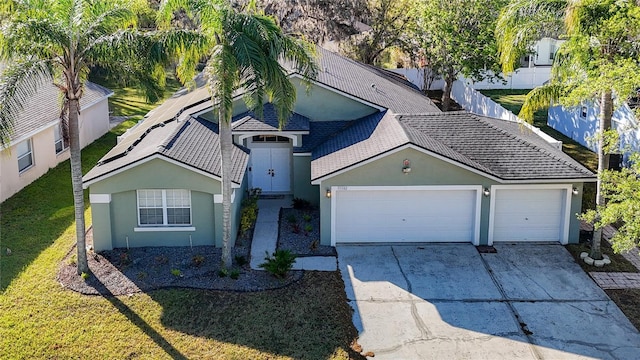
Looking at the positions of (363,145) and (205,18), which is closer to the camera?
(205,18)

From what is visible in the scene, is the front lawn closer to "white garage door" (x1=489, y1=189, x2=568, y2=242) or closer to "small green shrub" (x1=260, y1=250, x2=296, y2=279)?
"small green shrub" (x1=260, y1=250, x2=296, y2=279)

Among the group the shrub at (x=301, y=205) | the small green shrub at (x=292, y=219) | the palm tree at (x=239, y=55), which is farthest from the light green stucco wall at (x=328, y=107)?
the palm tree at (x=239, y=55)

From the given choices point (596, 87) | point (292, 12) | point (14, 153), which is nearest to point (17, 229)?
point (14, 153)

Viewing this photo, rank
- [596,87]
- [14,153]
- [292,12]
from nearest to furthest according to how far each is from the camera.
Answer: [596,87] < [14,153] < [292,12]

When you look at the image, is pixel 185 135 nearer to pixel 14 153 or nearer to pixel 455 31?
pixel 14 153

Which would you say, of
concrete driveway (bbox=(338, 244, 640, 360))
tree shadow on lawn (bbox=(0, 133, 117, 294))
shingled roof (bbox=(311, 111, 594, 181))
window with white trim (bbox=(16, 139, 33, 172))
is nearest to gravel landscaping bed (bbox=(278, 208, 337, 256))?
concrete driveway (bbox=(338, 244, 640, 360))

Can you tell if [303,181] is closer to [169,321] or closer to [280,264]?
[280,264]

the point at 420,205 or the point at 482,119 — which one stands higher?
the point at 482,119
